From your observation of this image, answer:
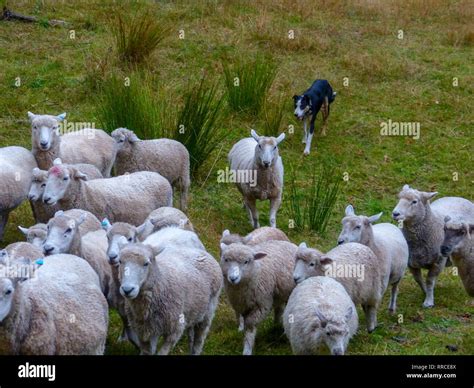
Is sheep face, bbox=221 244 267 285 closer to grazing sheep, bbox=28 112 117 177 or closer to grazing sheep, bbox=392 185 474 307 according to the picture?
grazing sheep, bbox=392 185 474 307

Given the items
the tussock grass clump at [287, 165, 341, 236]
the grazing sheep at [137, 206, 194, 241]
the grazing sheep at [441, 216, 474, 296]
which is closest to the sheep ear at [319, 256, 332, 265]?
the grazing sheep at [137, 206, 194, 241]

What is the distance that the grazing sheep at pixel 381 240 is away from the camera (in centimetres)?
981

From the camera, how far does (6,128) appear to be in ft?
46.0

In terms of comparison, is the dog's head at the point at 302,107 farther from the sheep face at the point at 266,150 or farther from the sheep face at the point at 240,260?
the sheep face at the point at 240,260

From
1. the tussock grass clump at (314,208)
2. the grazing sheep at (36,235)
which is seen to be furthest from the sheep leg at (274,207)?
the grazing sheep at (36,235)

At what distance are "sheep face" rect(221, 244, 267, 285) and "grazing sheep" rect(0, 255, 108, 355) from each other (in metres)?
1.45

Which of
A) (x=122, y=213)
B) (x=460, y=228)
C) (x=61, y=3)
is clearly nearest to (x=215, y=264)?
(x=122, y=213)

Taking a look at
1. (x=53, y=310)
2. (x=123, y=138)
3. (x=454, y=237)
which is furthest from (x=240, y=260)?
(x=123, y=138)

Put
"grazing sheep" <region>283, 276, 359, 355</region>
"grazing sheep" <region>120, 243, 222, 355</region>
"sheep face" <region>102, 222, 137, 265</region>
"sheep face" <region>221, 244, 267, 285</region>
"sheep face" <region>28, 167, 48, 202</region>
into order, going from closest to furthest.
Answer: "grazing sheep" <region>120, 243, 222, 355</region> < "grazing sheep" <region>283, 276, 359, 355</region> < "sheep face" <region>102, 222, 137, 265</region> < "sheep face" <region>221, 244, 267, 285</region> < "sheep face" <region>28, 167, 48, 202</region>

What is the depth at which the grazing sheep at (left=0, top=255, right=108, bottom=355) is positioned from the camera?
6582 mm

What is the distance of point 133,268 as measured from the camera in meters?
7.48

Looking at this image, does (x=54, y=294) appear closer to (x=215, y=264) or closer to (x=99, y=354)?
(x=99, y=354)

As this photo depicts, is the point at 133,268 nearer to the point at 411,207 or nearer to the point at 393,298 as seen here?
the point at 393,298

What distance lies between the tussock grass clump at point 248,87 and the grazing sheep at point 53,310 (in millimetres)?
7714
